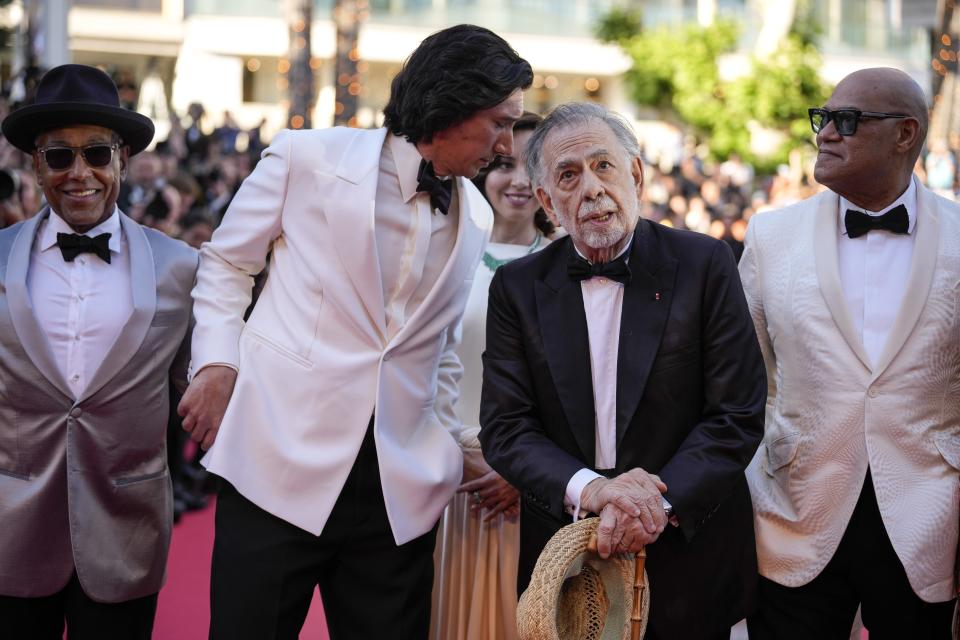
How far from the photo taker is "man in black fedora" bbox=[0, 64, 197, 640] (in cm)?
304

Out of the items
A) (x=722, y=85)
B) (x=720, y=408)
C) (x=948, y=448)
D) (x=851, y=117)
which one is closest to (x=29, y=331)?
(x=720, y=408)

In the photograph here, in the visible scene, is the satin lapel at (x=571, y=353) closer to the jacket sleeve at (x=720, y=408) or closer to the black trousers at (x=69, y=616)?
the jacket sleeve at (x=720, y=408)

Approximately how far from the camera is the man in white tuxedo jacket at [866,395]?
2.84 metres

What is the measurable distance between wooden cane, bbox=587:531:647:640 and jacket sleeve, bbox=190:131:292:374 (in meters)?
1.02

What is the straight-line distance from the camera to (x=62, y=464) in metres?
3.07

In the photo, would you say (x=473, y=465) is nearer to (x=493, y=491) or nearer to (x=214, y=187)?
(x=493, y=491)

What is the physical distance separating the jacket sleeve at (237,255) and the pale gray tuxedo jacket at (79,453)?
34 cm

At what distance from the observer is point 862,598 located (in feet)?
9.59

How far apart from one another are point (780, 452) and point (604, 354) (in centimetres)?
59

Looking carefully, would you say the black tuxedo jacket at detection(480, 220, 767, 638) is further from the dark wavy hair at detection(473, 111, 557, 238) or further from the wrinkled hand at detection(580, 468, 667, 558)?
the dark wavy hair at detection(473, 111, 557, 238)

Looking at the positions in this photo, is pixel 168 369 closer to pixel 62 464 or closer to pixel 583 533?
pixel 62 464

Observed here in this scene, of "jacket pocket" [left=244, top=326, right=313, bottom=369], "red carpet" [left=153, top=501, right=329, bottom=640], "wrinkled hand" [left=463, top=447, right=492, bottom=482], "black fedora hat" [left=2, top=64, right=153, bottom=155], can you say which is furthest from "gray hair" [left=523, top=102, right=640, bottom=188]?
"red carpet" [left=153, top=501, right=329, bottom=640]

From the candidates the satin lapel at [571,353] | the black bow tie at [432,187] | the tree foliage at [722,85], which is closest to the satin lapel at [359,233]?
the black bow tie at [432,187]

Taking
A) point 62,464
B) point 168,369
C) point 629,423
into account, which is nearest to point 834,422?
point 629,423
